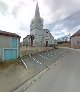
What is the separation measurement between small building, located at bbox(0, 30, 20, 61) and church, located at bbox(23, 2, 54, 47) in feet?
135

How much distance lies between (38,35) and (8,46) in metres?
45.6

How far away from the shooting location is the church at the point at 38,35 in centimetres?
6012

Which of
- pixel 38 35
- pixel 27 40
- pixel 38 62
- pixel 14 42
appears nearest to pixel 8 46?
pixel 14 42

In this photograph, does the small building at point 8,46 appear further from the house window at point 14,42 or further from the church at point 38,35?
the church at point 38,35

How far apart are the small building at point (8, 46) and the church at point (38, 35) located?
135ft

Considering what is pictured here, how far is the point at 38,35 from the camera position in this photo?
6181cm

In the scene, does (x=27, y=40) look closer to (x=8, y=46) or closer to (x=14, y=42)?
(x=14, y=42)

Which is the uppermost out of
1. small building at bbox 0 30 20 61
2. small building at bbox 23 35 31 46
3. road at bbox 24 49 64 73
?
small building at bbox 23 35 31 46

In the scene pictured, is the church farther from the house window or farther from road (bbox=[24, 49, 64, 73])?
the house window

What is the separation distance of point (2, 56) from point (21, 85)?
27.9 feet

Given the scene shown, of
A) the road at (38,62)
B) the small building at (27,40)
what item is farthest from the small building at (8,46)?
the small building at (27,40)

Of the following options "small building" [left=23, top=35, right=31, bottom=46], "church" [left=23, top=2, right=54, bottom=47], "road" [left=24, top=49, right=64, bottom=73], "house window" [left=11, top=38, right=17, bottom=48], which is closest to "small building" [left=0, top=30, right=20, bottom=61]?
"house window" [left=11, top=38, right=17, bottom=48]

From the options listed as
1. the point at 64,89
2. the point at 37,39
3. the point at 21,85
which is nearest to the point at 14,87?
the point at 21,85

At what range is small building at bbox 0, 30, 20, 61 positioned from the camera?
51.4 feet
